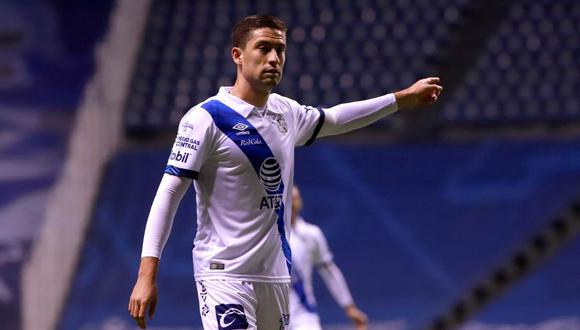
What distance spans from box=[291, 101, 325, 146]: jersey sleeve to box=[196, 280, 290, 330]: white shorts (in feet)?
2.44

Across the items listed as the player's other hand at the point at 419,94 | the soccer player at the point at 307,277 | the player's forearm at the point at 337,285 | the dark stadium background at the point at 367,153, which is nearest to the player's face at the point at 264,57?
the player's other hand at the point at 419,94

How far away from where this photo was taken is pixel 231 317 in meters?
4.92

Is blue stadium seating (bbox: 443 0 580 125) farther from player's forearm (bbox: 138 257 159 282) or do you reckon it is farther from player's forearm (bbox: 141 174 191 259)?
player's forearm (bbox: 138 257 159 282)

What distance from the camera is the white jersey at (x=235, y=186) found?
16.3ft

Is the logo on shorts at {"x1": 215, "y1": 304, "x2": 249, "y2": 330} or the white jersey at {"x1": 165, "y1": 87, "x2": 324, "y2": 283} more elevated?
the white jersey at {"x1": 165, "y1": 87, "x2": 324, "y2": 283}

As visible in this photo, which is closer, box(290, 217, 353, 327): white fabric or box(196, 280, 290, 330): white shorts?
box(196, 280, 290, 330): white shorts

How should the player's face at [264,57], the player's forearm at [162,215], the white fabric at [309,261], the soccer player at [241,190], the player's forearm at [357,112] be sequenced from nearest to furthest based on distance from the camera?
the player's forearm at [162,215] → the soccer player at [241,190] → the player's face at [264,57] → the player's forearm at [357,112] → the white fabric at [309,261]

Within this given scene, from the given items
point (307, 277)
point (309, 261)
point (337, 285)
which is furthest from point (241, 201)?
point (337, 285)

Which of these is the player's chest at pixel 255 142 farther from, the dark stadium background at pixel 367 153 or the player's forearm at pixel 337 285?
the dark stadium background at pixel 367 153

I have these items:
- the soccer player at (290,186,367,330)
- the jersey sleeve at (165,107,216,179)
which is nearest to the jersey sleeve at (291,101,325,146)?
A: the jersey sleeve at (165,107,216,179)

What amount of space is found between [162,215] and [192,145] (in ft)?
1.07

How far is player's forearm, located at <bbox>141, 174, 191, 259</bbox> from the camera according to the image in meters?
4.82

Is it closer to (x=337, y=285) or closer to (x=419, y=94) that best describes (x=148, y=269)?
(x=419, y=94)

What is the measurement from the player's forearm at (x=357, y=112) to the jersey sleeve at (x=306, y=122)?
0.05 metres
